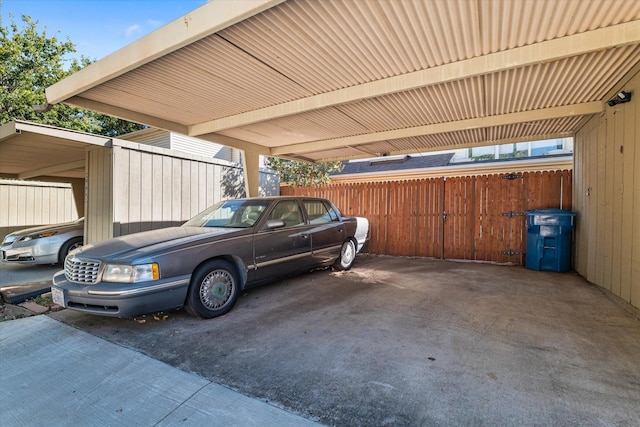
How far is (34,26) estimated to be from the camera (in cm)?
1731

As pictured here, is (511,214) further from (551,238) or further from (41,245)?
(41,245)

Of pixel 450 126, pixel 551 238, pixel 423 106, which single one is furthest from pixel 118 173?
pixel 551 238

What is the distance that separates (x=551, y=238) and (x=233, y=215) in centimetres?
625

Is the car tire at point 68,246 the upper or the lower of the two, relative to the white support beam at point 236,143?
lower

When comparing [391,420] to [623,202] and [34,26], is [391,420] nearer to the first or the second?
[623,202]

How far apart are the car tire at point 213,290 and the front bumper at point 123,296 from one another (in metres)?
0.15

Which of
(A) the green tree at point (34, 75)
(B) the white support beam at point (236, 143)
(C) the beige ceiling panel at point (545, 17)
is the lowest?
(B) the white support beam at point (236, 143)

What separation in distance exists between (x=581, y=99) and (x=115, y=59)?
7.22 meters

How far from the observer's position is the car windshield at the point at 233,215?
4625 millimetres

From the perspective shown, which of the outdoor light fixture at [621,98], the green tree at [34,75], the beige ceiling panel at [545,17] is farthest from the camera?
the green tree at [34,75]

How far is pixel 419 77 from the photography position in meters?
4.34

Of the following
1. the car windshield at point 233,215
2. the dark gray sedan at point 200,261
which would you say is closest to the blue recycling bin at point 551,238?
the dark gray sedan at point 200,261

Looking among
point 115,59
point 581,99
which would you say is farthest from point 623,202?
point 115,59

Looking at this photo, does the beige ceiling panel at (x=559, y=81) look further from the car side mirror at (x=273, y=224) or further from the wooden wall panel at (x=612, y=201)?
the car side mirror at (x=273, y=224)
